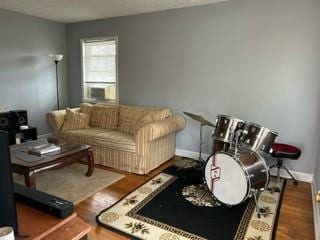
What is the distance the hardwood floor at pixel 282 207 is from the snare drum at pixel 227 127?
927mm

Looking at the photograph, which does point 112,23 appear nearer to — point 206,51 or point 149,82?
point 149,82

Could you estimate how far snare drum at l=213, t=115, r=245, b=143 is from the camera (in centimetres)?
251

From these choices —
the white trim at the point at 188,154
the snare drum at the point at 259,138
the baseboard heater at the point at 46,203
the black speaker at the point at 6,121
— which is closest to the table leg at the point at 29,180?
the baseboard heater at the point at 46,203

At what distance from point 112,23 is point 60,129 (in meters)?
2.21

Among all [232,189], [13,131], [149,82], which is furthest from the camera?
[149,82]

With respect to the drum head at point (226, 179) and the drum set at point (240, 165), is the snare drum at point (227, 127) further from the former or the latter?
the drum head at point (226, 179)

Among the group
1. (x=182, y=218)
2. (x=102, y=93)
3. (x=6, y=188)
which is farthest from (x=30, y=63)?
(x=6, y=188)

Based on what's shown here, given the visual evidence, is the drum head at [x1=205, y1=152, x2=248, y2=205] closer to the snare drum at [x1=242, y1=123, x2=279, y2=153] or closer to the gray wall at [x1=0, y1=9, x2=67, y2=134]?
the snare drum at [x1=242, y1=123, x2=279, y2=153]

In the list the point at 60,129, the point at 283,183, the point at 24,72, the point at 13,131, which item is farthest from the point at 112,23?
the point at 283,183

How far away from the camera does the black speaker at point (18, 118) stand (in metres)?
4.05

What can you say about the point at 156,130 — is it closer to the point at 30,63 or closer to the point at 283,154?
the point at 283,154

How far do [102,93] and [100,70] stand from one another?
18.7 inches

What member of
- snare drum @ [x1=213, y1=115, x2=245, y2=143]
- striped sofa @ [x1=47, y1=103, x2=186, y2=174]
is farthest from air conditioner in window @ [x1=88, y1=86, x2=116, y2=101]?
snare drum @ [x1=213, y1=115, x2=245, y2=143]

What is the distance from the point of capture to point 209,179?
8.16 ft
